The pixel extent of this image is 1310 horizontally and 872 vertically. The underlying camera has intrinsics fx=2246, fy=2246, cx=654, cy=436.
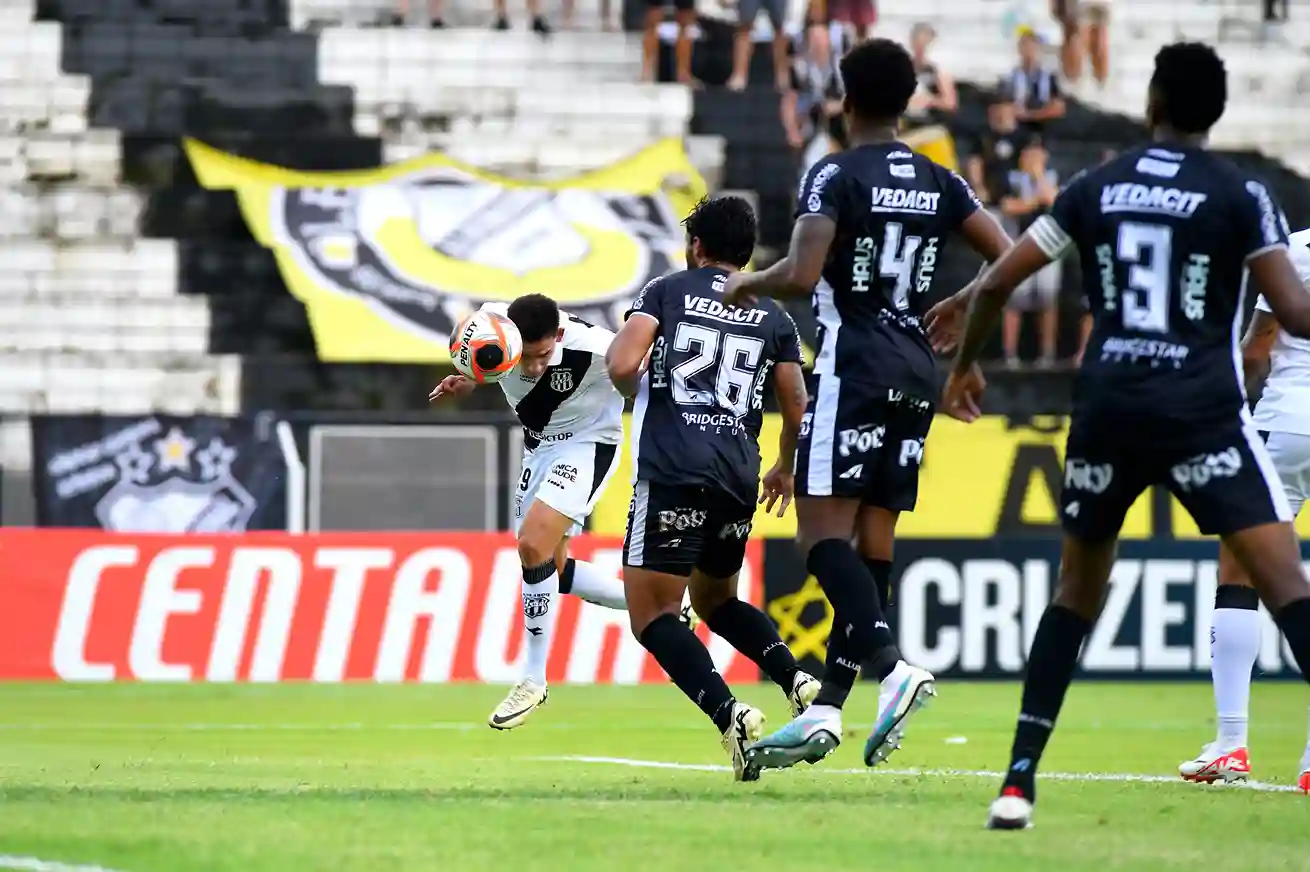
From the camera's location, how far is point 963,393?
6.93m

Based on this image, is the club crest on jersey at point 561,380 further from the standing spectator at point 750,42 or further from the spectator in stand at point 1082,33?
the spectator in stand at point 1082,33

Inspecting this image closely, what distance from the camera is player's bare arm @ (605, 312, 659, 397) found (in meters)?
8.30

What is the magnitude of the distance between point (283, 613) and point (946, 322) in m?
9.84

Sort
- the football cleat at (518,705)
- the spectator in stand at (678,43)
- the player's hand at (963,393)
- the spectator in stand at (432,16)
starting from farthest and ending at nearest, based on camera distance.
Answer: the spectator in stand at (432,16) < the spectator in stand at (678,43) < the football cleat at (518,705) < the player's hand at (963,393)

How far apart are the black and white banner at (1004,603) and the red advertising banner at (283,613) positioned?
932mm

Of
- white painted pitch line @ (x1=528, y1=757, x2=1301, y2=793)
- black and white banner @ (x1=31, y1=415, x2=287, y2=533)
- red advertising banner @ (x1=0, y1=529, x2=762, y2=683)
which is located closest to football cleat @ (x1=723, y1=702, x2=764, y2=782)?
white painted pitch line @ (x1=528, y1=757, x2=1301, y2=793)

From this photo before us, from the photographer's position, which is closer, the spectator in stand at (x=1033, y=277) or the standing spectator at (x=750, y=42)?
the spectator in stand at (x=1033, y=277)

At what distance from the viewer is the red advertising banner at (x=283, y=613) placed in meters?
16.9

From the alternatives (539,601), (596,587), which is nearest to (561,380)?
(539,601)

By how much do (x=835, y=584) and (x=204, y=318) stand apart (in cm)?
1557

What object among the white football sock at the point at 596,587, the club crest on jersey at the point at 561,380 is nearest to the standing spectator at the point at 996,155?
the white football sock at the point at 596,587

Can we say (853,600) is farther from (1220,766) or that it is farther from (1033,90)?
(1033,90)

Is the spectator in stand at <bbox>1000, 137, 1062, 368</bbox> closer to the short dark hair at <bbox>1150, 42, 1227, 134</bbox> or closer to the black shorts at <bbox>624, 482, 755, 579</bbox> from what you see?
the black shorts at <bbox>624, 482, 755, 579</bbox>

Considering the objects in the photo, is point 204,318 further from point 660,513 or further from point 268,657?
point 660,513
